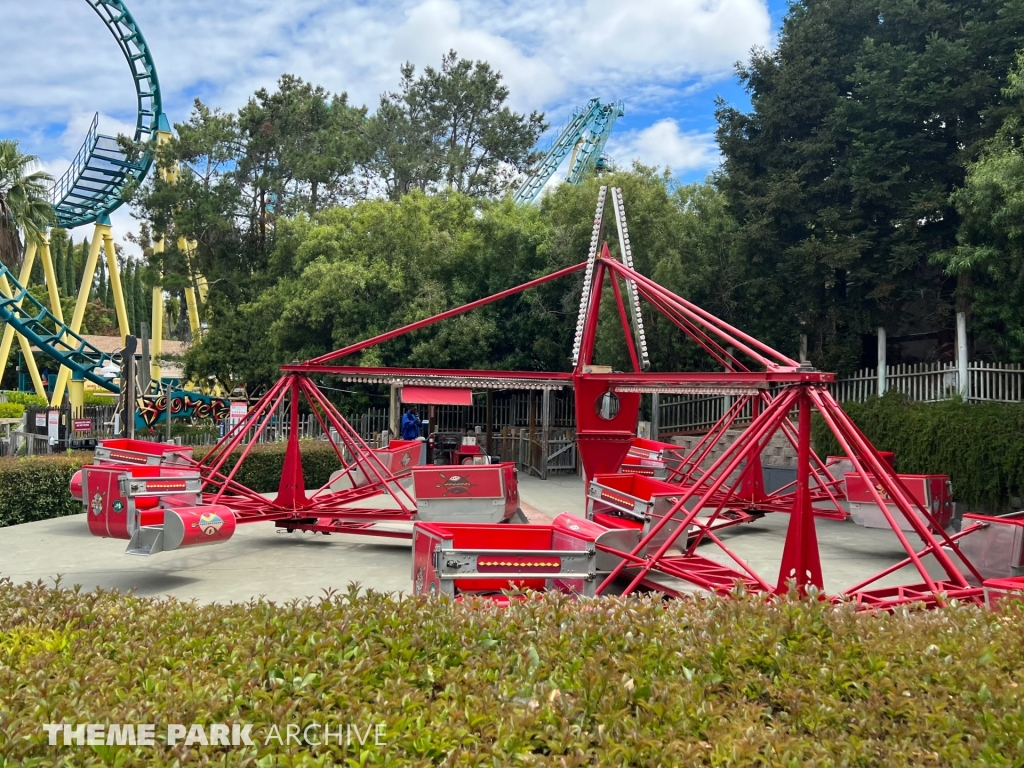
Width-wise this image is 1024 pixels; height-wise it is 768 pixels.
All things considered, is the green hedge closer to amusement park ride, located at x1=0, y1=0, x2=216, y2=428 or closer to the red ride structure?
the red ride structure

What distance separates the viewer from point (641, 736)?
279 centimetres

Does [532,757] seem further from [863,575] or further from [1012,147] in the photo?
[1012,147]

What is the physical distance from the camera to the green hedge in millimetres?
12172

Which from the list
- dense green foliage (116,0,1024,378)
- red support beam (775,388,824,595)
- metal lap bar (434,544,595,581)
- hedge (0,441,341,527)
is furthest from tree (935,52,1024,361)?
hedge (0,441,341,527)

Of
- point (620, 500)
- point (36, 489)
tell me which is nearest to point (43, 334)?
point (36, 489)

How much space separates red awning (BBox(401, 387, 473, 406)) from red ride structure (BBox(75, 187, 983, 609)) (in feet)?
1.72

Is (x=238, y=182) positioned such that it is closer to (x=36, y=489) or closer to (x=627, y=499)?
(x=36, y=489)

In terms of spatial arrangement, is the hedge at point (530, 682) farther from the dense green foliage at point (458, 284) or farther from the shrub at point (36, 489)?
the dense green foliage at point (458, 284)

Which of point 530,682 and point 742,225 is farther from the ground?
point 742,225

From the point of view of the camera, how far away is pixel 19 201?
2380cm

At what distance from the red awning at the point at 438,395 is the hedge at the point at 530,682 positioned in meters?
8.54

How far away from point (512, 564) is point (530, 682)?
3500 mm

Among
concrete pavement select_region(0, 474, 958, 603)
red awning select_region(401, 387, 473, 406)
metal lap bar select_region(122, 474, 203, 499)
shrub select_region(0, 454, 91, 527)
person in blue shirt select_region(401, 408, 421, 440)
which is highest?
red awning select_region(401, 387, 473, 406)

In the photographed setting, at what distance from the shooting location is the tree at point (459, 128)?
1585 inches
